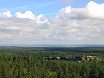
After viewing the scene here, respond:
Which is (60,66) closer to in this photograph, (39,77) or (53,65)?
(53,65)

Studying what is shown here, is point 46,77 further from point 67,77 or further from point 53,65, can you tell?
point 53,65

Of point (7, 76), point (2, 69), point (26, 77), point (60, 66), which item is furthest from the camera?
point (60, 66)

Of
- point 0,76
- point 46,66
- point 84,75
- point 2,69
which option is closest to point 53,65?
point 46,66

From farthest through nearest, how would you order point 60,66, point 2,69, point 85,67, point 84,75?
point 60,66 → point 85,67 → point 84,75 → point 2,69

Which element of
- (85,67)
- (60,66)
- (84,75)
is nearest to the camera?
(84,75)

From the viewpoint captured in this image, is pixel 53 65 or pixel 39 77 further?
pixel 53 65

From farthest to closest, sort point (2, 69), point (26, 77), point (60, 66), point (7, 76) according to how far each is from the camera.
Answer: point (60, 66)
point (2, 69)
point (7, 76)
point (26, 77)

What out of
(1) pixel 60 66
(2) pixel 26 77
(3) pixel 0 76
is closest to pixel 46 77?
(2) pixel 26 77

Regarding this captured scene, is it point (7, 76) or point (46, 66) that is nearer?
point (7, 76)
